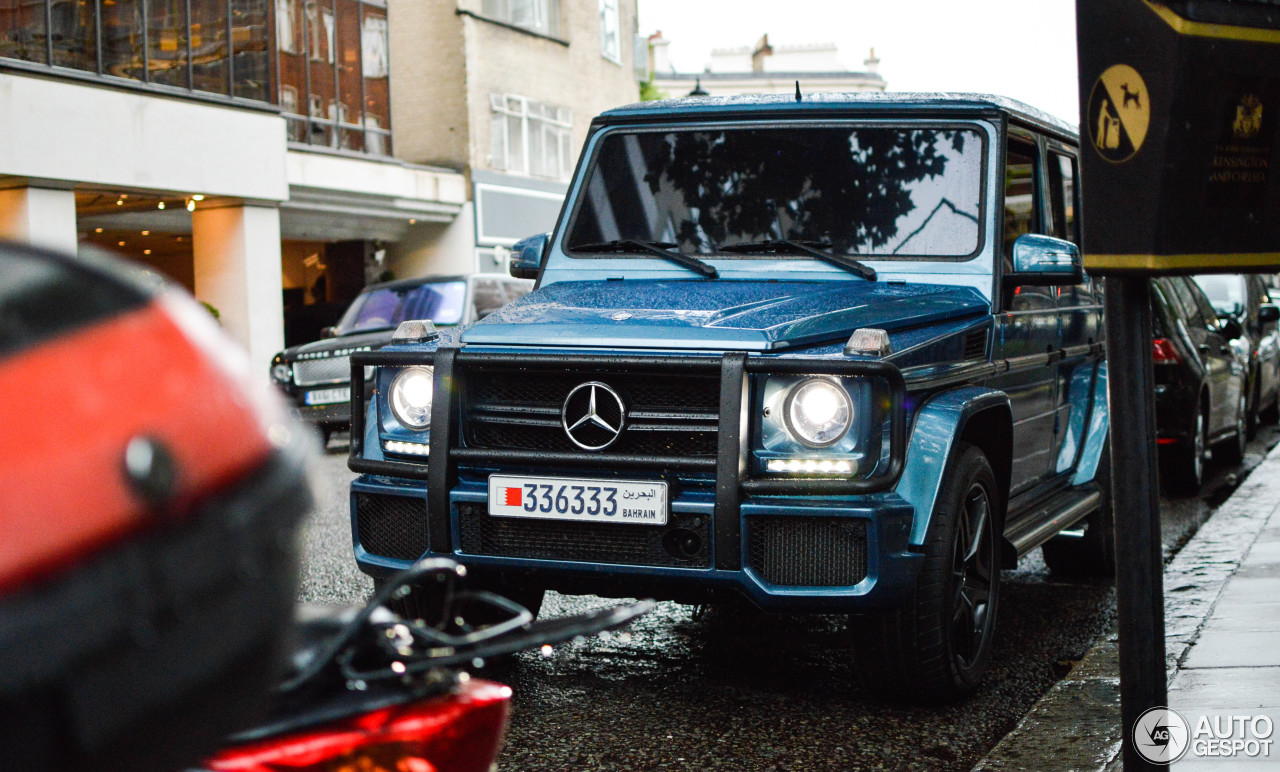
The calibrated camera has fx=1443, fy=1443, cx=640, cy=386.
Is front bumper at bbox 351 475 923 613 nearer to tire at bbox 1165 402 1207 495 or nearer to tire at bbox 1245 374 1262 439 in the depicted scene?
tire at bbox 1165 402 1207 495

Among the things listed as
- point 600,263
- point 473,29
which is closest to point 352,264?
point 473,29

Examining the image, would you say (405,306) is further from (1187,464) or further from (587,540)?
(587,540)

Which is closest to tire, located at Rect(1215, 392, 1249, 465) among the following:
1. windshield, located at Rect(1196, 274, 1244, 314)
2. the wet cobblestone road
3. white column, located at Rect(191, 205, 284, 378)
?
windshield, located at Rect(1196, 274, 1244, 314)

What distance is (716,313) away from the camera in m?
4.52

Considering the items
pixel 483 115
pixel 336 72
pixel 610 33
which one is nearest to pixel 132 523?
pixel 336 72

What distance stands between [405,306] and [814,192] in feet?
35.6

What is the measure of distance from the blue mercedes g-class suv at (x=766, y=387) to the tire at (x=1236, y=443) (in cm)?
687

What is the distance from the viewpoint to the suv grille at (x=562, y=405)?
4.28 metres

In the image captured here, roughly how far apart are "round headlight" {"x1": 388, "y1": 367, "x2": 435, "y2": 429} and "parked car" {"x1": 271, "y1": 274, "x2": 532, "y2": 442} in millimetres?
10661

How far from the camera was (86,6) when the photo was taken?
21.9m

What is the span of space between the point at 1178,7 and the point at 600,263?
3.25 m

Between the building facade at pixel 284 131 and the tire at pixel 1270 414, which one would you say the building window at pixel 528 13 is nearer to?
the building facade at pixel 284 131

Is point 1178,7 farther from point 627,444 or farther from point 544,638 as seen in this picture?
point 627,444

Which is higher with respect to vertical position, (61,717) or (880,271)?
(880,271)
